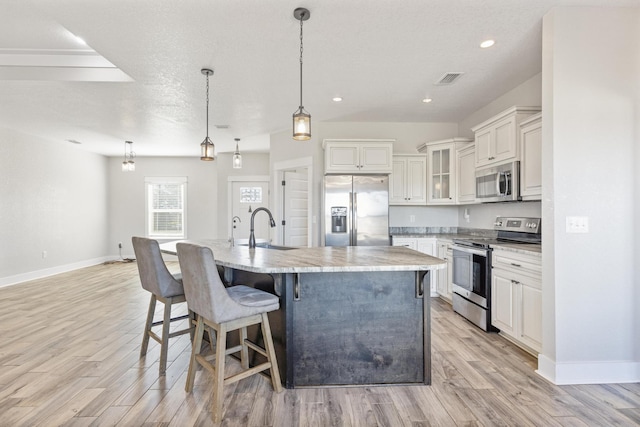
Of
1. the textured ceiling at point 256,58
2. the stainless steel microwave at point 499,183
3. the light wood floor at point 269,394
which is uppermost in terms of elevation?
the textured ceiling at point 256,58

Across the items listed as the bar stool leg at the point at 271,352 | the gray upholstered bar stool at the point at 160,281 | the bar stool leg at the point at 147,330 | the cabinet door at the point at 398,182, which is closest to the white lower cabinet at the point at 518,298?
the cabinet door at the point at 398,182

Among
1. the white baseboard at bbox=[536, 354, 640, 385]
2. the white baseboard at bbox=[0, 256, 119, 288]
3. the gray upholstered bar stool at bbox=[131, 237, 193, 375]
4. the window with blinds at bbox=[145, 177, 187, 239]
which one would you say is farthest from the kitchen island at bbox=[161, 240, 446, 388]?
the window with blinds at bbox=[145, 177, 187, 239]

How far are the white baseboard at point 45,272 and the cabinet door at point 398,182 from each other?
627cm

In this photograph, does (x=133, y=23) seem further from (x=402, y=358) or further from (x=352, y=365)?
(x=402, y=358)

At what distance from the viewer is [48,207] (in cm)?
625

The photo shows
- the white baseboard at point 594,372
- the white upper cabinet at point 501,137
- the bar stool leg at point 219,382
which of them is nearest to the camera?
the bar stool leg at point 219,382

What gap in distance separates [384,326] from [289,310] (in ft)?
2.14

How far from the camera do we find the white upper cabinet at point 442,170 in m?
4.60

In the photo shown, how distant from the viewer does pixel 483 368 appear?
99.9 inches

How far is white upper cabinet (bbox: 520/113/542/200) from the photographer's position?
9.77ft

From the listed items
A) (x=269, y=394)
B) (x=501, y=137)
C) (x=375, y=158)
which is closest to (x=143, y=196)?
(x=375, y=158)

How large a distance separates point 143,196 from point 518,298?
8045 mm

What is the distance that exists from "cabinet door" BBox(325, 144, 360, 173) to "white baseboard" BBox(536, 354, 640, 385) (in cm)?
309

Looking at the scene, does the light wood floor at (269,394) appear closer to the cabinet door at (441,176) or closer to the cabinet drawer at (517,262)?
the cabinet drawer at (517,262)
